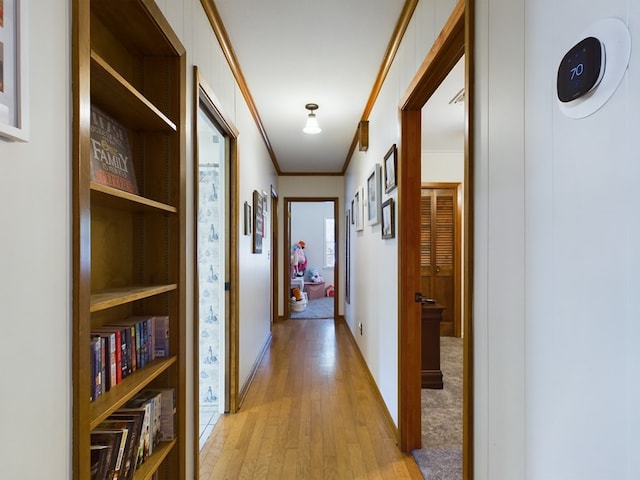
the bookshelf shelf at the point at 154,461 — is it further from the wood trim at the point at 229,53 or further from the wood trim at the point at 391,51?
the wood trim at the point at 391,51

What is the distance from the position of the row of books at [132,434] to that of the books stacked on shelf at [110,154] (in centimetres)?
80

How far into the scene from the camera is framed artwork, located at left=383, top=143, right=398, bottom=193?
7.27 ft

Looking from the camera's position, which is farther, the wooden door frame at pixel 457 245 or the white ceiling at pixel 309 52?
the wooden door frame at pixel 457 245

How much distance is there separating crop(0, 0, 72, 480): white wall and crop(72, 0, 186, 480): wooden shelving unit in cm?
3

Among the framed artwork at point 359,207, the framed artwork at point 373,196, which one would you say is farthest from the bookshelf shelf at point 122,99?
the framed artwork at point 359,207

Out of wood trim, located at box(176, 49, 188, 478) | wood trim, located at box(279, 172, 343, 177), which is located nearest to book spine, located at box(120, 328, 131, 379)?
wood trim, located at box(176, 49, 188, 478)

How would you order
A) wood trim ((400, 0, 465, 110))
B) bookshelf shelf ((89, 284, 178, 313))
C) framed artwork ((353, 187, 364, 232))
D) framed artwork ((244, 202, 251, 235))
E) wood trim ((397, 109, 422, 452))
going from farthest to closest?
framed artwork ((353, 187, 364, 232)) → framed artwork ((244, 202, 251, 235)) → wood trim ((397, 109, 422, 452)) → wood trim ((400, 0, 465, 110)) → bookshelf shelf ((89, 284, 178, 313))

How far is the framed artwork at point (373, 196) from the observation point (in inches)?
110

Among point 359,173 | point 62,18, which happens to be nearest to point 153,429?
point 62,18

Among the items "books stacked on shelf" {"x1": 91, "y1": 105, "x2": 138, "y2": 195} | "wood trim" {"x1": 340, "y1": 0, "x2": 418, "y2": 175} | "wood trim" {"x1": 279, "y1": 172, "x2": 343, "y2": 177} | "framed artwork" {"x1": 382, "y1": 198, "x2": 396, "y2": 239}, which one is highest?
"wood trim" {"x1": 340, "y1": 0, "x2": 418, "y2": 175}

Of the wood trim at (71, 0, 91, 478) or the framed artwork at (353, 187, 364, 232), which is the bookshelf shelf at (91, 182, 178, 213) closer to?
the wood trim at (71, 0, 91, 478)

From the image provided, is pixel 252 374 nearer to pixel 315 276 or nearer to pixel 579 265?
pixel 579 265

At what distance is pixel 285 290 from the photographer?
6043 mm

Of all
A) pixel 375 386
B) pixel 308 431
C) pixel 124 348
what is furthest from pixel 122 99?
pixel 375 386
